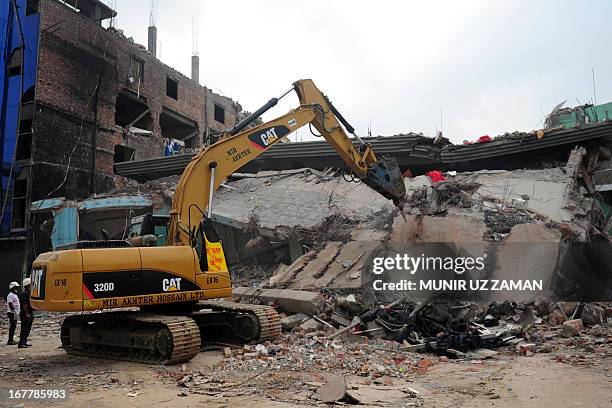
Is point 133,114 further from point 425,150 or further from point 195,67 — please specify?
point 425,150

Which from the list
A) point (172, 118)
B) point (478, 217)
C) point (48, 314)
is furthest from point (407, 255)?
point (172, 118)

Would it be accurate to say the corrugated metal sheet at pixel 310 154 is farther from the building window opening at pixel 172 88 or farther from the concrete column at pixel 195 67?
the concrete column at pixel 195 67

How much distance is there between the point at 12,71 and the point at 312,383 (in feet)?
68.3

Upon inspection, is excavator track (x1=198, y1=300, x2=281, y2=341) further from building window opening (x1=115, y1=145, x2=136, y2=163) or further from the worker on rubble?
building window opening (x1=115, y1=145, x2=136, y2=163)

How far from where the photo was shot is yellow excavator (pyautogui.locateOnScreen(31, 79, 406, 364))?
6766 millimetres

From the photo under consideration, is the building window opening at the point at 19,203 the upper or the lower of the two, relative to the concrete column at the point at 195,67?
lower

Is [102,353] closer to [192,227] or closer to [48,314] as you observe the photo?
[192,227]

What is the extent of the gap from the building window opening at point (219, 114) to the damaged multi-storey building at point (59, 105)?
715 centimetres

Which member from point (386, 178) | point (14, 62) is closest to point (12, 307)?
point (386, 178)

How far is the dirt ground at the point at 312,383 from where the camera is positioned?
5129 mm

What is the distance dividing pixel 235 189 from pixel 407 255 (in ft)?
23.3

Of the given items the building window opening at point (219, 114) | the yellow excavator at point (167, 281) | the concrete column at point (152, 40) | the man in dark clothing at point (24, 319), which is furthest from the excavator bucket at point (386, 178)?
the concrete column at point (152, 40)

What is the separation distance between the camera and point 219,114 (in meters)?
33.0

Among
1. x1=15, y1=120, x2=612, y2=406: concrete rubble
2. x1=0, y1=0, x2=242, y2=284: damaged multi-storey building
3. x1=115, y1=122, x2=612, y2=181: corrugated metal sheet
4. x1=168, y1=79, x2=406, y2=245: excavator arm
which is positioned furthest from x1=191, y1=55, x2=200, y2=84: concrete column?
x1=168, y1=79, x2=406, y2=245: excavator arm
